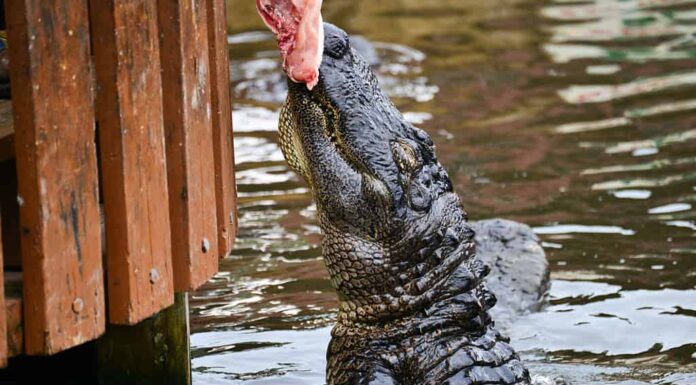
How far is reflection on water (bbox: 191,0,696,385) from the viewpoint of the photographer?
5949 mm

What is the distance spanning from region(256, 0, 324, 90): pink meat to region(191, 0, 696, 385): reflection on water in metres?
1.61

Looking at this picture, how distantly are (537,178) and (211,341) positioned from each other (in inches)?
137

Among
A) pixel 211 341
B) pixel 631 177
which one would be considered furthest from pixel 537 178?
pixel 211 341

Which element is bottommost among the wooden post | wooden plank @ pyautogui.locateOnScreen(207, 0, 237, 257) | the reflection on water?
the reflection on water

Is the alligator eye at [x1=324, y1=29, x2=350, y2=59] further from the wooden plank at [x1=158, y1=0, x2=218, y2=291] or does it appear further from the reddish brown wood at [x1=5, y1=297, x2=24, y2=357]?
the reddish brown wood at [x1=5, y1=297, x2=24, y2=357]

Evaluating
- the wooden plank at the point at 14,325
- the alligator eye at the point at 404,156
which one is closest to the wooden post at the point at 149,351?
the alligator eye at the point at 404,156

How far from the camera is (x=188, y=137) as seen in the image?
4285mm

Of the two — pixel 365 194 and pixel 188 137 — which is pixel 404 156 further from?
pixel 188 137

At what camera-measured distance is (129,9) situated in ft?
12.8

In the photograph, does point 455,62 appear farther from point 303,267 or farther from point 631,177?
point 303,267

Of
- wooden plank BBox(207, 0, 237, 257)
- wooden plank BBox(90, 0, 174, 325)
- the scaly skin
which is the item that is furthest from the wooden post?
wooden plank BBox(90, 0, 174, 325)

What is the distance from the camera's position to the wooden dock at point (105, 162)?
3.59 metres

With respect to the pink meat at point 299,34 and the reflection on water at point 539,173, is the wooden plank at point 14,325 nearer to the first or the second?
the pink meat at point 299,34

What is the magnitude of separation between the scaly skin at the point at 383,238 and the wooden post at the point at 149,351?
73 cm
